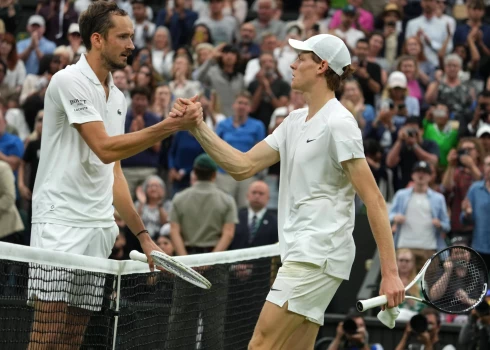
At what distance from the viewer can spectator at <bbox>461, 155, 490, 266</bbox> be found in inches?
472

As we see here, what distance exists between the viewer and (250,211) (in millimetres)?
12078

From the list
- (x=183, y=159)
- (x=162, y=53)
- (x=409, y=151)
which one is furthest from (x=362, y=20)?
(x=183, y=159)

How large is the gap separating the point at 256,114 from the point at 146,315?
8.31 metres

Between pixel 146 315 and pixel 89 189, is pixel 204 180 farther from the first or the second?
pixel 89 189

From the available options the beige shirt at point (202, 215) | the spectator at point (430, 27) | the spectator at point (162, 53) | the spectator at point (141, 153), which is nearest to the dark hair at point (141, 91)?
the spectator at point (141, 153)

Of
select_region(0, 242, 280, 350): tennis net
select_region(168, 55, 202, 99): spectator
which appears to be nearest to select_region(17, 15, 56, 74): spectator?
select_region(168, 55, 202, 99): spectator

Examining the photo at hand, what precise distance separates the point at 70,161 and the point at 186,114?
0.68m

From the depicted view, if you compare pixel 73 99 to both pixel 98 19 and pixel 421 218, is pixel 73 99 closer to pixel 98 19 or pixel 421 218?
pixel 98 19

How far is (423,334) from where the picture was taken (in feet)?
32.1

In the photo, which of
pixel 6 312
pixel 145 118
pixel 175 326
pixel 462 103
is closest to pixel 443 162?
pixel 462 103

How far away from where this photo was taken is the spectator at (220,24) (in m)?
17.2

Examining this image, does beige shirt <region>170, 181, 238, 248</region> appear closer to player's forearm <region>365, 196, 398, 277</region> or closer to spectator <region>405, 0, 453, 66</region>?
spectator <region>405, 0, 453, 66</region>

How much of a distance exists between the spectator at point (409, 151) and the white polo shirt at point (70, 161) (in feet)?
25.6

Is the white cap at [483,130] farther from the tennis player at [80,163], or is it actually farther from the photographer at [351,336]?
the tennis player at [80,163]
